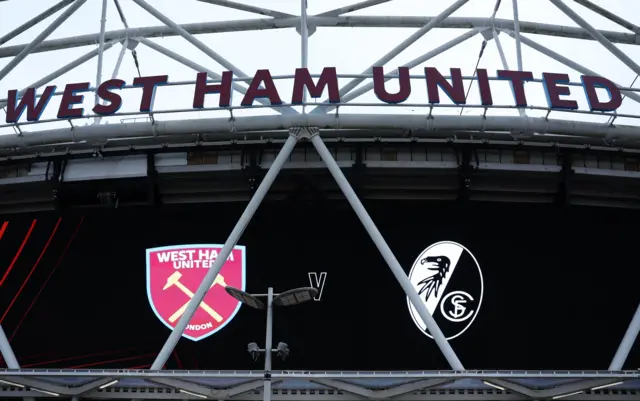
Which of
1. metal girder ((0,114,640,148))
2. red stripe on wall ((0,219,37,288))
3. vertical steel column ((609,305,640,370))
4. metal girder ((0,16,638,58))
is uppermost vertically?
metal girder ((0,16,638,58))

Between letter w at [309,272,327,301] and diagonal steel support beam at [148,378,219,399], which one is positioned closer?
diagonal steel support beam at [148,378,219,399]

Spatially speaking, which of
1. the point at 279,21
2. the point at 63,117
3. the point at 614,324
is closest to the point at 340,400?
the point at 614,324

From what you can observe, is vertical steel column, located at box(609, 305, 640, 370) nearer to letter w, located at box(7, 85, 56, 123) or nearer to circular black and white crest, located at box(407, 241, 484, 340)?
circular black and white crest, located at box(407, 241, 484, 340)

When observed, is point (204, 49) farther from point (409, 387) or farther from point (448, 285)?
point (409, 387)

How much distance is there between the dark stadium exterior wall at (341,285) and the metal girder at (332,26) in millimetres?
8827

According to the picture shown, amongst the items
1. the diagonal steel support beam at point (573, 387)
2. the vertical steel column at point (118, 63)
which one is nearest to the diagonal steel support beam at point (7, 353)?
the vertical steel column at point (118, 63)

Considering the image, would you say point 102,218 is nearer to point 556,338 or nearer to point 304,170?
point 304,170

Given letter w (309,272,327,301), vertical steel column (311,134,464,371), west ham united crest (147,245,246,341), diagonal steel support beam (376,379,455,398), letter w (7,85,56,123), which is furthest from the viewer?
letter w (309,272,327,301)

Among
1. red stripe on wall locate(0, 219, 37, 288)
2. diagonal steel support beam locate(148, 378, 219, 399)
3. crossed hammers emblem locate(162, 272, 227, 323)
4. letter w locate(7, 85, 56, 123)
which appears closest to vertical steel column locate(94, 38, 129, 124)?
letter w locate(7, 85, 56, 123)

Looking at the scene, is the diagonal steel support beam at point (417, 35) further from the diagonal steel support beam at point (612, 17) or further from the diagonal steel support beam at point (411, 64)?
the diagonal steel support beam at point (612, 17)

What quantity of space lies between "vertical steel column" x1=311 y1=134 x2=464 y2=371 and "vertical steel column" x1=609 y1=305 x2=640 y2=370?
4.65 m

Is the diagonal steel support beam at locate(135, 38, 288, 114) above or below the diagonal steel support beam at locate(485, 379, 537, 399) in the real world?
above

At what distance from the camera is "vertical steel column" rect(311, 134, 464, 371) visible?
24.6 metres

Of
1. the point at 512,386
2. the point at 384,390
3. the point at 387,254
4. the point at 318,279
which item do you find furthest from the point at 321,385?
the point at 318,279
